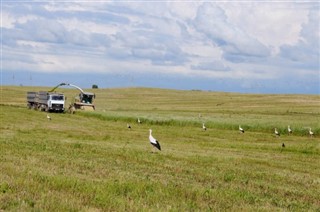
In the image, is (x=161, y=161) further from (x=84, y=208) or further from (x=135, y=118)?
(x=135, y=118)

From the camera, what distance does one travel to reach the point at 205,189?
14.4 meters

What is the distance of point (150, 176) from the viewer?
16750mm

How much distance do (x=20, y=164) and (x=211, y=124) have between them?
44.3 m

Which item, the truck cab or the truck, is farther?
the truck

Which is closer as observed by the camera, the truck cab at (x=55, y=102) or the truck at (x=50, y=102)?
Answer: the truck cab at (x=55, y=102)

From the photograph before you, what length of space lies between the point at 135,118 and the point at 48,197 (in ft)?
182

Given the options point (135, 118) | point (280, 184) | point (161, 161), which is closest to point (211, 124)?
point (135, 118)

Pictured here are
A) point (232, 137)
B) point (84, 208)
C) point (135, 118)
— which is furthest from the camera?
point (135, 118)

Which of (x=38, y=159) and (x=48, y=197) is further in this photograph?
(x=38, y=159)

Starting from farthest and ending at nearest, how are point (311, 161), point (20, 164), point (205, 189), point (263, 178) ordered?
point (311, 161)
point (263, 178)
point (20, 164)
point (205, 189)

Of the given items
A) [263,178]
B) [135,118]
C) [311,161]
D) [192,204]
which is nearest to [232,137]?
[311,161]

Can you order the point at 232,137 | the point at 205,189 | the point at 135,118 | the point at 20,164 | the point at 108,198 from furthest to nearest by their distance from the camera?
the point at 135,118, the point at 232,137, the point at 20,164, the point at 205,189, the point at 108,198

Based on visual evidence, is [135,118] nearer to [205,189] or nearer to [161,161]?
[161,161]

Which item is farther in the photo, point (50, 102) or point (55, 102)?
point (55, 102)
